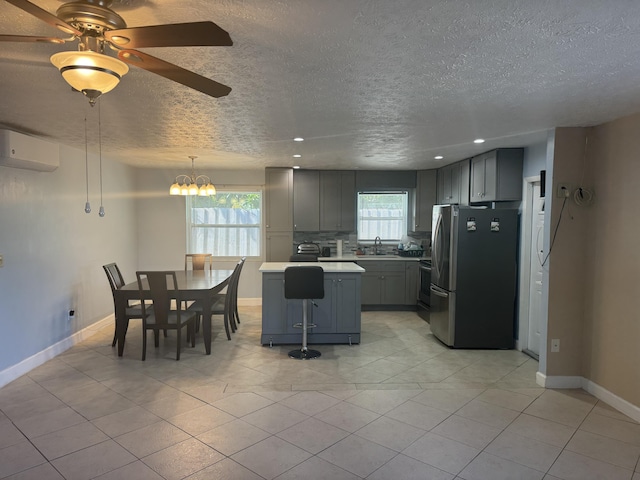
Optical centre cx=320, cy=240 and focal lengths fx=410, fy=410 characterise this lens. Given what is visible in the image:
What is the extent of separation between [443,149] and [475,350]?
7.70 ft

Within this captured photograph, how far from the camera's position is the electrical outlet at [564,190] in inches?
142

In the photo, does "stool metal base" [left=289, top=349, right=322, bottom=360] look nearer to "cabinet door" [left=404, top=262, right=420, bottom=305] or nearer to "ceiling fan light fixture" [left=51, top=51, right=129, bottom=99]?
"cabinet door" [left=404, top=262, right=420, bottom=305]

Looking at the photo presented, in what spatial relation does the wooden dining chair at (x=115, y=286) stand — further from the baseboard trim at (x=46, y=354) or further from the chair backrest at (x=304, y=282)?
the chair backrest at (x=304, y=282)

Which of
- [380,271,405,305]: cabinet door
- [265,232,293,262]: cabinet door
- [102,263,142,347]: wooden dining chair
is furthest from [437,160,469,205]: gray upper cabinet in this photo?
[102,263,142,347]: wooden dining chair

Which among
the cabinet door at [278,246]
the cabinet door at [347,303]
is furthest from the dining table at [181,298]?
the cabinet door at [278,246]

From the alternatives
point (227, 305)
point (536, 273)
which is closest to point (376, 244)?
point (536, 273)

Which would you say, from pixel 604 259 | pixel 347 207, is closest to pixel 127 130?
pixel 347 207

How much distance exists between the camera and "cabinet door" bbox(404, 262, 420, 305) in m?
6.55

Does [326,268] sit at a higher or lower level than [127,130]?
lower

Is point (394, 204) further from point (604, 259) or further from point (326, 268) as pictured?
point (604, 259)

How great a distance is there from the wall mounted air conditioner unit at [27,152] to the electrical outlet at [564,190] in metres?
4.79

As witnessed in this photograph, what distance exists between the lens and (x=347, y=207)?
680 centimetres

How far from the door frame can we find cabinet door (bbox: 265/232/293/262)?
345cm

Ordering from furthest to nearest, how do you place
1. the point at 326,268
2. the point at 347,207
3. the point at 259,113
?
the point at 347,207
the point at 326,268
the point at 259,113
